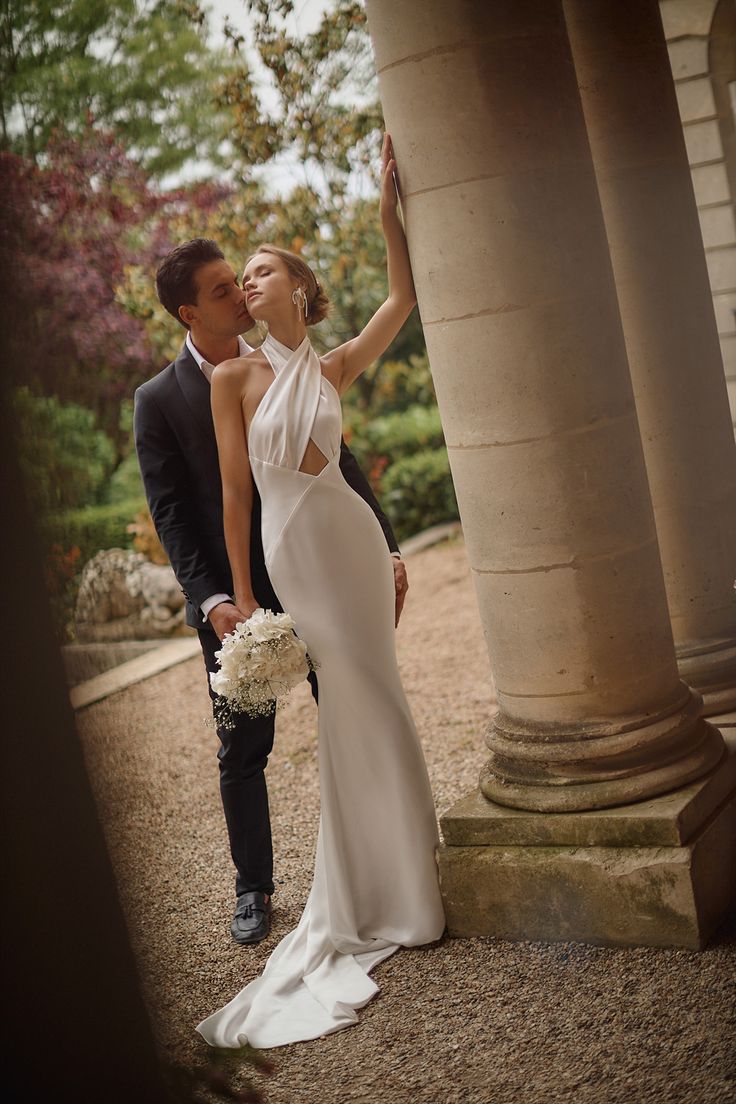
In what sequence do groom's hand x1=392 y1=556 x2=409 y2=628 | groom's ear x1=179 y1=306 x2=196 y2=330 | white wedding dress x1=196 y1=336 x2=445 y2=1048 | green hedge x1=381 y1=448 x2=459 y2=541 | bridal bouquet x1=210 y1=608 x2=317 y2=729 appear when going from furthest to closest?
green hedge x1=381 y1=448 x2=459 y2=541 → groom's hand x1=392 y1=556 x2=409 y2=628 → groom's ear x1=179 y1=306 x2=196 y2=330 → white wedding dress x1=196 y1=336 x2=445 y2=1048 → bridal bouquet x1=210 y1=608 x2=317 y2=729

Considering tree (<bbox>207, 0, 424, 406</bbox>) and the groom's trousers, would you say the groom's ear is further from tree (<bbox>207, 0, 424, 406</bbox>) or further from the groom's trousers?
tree (<bbox>207, 0, 424, 406</bbox>)

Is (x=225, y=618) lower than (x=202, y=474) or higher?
lower

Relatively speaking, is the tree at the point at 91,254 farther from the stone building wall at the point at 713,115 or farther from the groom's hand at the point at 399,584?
the groom's hand at the point at 399,584

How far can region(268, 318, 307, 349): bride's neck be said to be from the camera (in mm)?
3457

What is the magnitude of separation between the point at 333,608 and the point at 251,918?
1.19 meters

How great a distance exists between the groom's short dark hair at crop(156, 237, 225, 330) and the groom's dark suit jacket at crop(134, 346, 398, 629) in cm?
20

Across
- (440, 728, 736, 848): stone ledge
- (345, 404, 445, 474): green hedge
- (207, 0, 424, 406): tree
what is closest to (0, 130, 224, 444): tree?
(207, 0, 424, 406): tree

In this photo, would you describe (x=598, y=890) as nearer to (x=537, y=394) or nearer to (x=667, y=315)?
(x=537, y=394)

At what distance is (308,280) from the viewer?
140 inches

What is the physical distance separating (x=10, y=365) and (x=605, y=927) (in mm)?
2488

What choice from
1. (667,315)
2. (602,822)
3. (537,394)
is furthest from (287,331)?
(602,822)

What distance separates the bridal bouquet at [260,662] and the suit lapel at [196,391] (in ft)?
2.39

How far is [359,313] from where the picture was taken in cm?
1255

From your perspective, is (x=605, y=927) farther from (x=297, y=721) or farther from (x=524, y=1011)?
(x=297, y=721)
